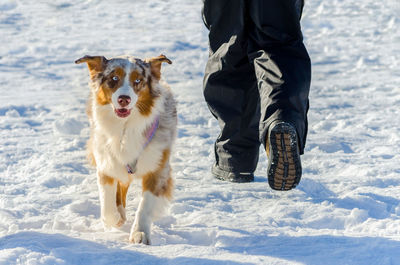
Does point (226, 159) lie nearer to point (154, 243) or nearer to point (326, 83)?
point (154, 243)

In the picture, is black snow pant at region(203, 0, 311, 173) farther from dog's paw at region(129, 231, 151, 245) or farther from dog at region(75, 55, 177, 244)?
dog's paw at region(129, 231, 151, 245)

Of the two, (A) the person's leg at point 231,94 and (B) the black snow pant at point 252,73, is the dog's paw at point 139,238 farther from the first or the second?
(A) the person's leg at point 231,94

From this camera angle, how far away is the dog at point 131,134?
11.1ft

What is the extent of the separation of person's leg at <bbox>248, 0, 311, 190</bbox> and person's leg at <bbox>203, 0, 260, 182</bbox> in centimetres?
28

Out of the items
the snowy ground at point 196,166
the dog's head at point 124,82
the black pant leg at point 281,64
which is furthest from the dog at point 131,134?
the black pant leg at point 281,64

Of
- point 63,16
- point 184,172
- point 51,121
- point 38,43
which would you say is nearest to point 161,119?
point 184,172

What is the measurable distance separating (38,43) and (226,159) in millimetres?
5537

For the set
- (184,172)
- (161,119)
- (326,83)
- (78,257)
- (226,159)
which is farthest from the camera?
(326,83)

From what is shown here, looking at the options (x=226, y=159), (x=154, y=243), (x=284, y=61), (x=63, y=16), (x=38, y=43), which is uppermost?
(x=63, y=16)

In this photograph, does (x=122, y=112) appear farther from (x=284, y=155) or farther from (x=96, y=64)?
(x=284, y=155)

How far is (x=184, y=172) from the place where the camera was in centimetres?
469

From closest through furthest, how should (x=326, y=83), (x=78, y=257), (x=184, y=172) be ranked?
1. (x=78, y=257)
2. (x=184, y=172)
3. (x=326, y=83)

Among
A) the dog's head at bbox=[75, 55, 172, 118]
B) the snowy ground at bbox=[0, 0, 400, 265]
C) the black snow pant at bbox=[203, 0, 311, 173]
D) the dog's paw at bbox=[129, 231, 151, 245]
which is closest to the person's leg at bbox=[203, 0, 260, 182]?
the black snow pant at bbox=[203, 0, 311, 173]

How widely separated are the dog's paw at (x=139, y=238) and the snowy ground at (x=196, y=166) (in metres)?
0.06
